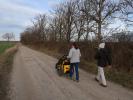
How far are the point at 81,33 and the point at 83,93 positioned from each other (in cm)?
2584

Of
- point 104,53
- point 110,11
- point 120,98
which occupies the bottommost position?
point 120,98

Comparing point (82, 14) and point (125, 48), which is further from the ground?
point (82, 14)

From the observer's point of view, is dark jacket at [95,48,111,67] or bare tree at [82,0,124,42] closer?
dark jacket at [95,48,111,67]

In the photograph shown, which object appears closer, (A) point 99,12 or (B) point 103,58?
(B) point 103,58

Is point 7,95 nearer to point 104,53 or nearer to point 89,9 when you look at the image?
point 104,53

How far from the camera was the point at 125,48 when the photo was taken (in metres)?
15.9

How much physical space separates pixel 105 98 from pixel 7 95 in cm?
350

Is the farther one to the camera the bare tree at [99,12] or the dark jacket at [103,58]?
the bare tree at [99,12]

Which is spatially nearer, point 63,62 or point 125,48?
point 63,62

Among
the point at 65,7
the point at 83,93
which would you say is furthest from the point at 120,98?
the point at 65,7

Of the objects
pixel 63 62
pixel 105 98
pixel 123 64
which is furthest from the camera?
pixel 123 64

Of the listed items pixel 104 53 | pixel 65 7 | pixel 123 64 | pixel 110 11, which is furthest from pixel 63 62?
pixel 65 7

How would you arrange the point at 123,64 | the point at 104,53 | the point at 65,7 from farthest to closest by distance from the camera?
the point at 65,7, the point at 123,64, the point at 104,53

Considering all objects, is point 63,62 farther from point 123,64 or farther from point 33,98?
point 33,98
